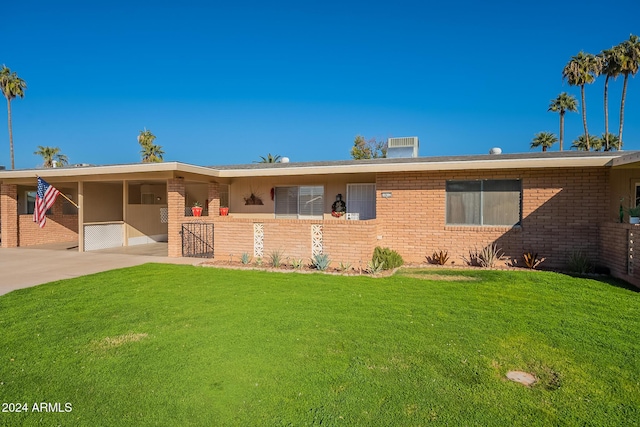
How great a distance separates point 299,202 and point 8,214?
1130 centimetres

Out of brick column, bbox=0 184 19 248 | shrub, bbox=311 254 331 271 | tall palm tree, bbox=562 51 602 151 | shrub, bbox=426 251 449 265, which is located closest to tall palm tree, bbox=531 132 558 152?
tall palm tree, bbox=562 51 602 151

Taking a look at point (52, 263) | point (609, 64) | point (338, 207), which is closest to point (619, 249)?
point (338, 207)

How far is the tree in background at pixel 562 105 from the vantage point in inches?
1535

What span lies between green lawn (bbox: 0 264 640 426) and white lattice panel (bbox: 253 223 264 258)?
3.62 m

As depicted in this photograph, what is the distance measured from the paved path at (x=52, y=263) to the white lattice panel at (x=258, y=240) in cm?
162

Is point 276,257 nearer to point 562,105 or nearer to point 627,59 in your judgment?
point 627,59

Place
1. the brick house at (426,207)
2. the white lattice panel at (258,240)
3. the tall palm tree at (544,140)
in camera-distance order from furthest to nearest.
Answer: the tall palm tree at (544,140)
the white lattice panel at (258,240)
the brick house at (426,207)

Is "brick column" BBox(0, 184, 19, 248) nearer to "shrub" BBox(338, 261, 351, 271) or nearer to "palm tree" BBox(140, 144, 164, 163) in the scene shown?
"shrub" BBox(338, 261, 351, 271)

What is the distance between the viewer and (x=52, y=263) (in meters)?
11.0

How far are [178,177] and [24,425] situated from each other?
31.6ft

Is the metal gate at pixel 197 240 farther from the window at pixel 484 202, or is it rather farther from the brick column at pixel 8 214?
the brick column at pixel 8 214

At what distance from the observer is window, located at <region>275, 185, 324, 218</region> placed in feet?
45.6

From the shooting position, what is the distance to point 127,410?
3176 mm

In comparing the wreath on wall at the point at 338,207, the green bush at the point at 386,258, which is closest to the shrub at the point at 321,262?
the green bush at the point at 386,258
